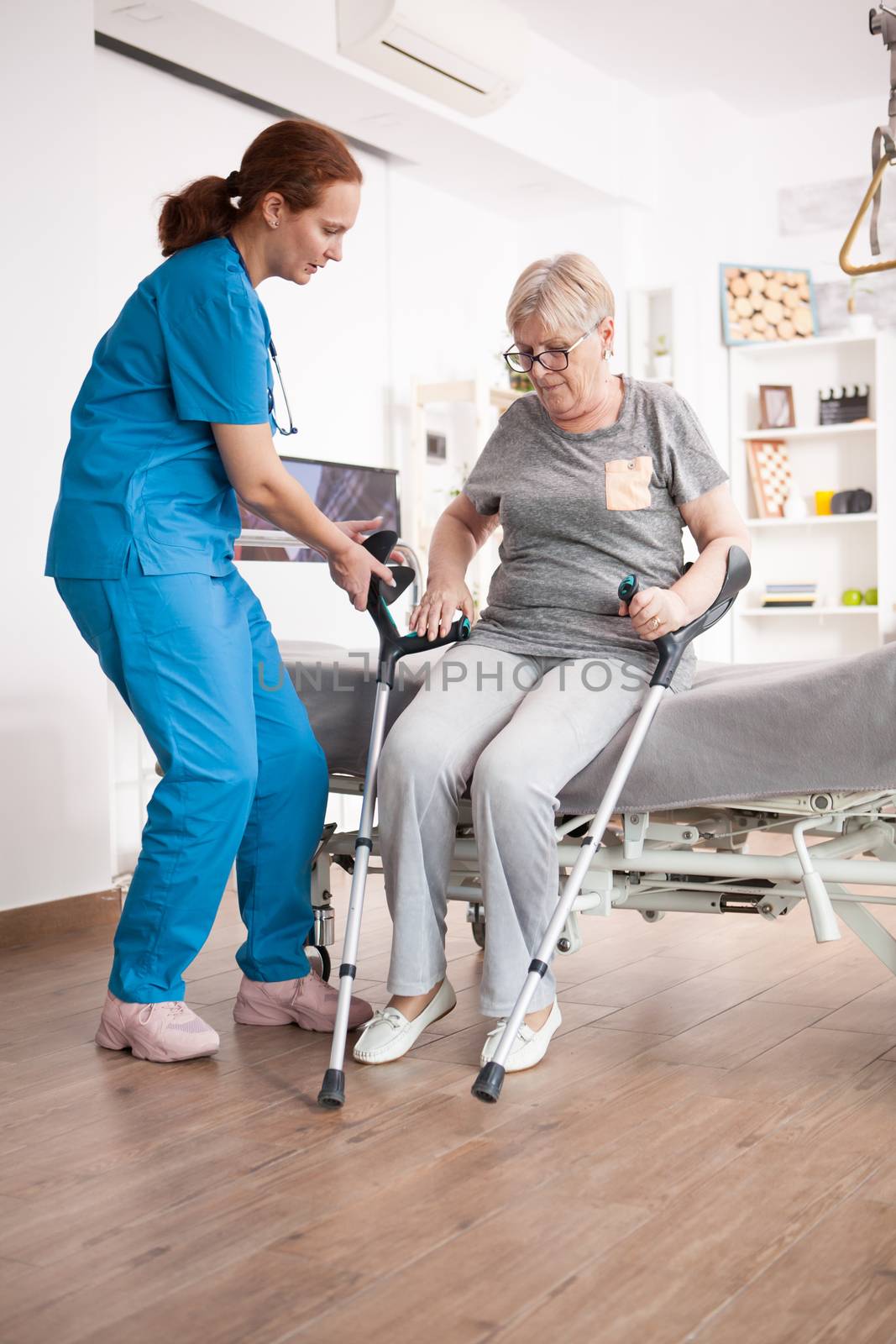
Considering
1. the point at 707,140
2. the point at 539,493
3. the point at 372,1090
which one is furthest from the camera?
the point at 707,140

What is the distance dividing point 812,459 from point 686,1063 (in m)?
→ 4.15

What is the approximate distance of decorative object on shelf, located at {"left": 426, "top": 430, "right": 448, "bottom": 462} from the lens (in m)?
5.05

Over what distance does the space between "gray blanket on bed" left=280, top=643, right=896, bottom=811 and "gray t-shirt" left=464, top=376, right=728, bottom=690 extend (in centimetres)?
19

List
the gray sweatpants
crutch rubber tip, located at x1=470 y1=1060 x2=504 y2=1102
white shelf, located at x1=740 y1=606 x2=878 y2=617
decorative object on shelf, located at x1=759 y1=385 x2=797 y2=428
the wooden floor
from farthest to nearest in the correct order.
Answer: decorative object on shelf, located at x1=759 y1=385 x2=797 y2=428 → white shelf, located at x1=740 y1=606 x2=878 y2=617 → the gray sweatpants → crutch rubber tip, located at x1=470 y1=1060 x2=504 y2=1102 → the wooden floor

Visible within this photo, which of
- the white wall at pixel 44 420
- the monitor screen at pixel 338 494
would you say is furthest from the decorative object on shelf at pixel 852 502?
the white wall at pixel 44 420

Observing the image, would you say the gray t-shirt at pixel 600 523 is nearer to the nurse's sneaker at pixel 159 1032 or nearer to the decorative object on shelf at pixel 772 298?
the nurse's sneaker at pixel 159 1032

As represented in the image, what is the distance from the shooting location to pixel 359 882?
1.92 metres

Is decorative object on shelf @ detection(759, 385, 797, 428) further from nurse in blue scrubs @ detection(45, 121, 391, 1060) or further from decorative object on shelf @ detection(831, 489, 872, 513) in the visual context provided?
nurse in blue scrubs @ detection(45, 121, 391, 1060)

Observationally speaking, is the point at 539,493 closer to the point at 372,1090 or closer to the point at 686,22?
the point at 372,1090

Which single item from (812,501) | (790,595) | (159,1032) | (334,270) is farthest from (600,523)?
(812,501)

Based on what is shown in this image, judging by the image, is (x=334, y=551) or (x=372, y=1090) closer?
(x=372, y=1090)

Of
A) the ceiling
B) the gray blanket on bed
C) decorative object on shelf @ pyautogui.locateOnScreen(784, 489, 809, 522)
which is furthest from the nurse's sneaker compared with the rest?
decorative object on shelf @ pyautogui.locateOnScreen(784, 489, 809, 522)

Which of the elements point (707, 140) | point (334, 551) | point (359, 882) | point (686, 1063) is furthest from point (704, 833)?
point (707, 140)

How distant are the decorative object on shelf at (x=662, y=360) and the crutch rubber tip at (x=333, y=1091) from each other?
4229 millimetres
